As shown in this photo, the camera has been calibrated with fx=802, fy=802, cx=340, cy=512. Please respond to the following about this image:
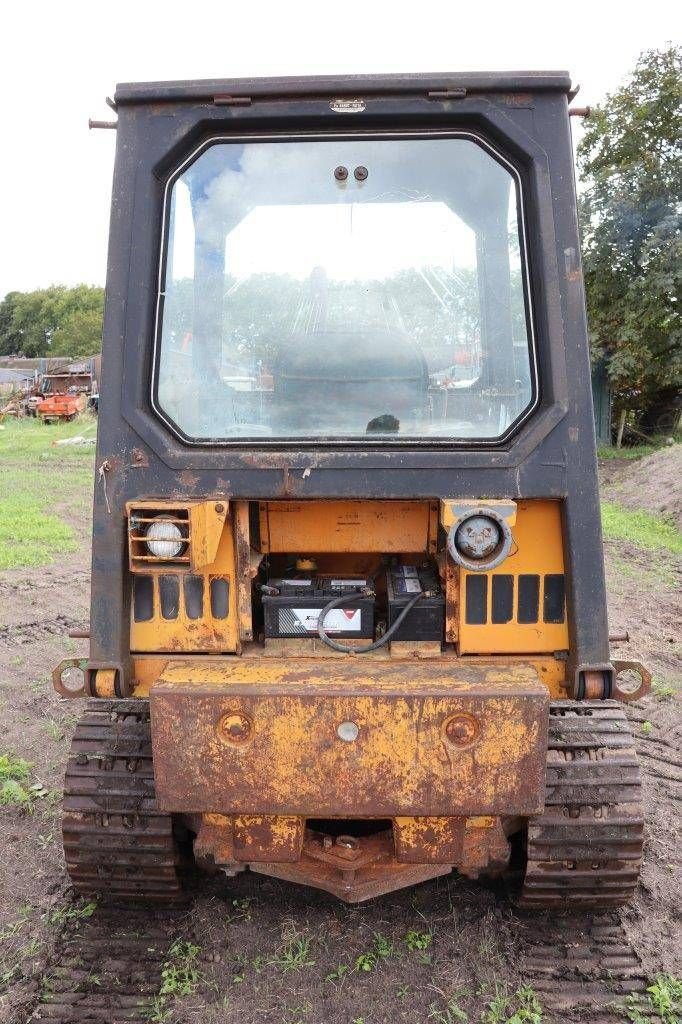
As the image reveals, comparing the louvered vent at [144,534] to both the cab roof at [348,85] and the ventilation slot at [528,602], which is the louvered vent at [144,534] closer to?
the ventilation slot at [528,602]

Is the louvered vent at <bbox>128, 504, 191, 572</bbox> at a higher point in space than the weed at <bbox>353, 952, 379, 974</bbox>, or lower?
higher

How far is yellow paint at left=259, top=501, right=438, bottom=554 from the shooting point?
2.58 meters

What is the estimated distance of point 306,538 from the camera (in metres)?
2.61

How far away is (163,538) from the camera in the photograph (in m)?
2.28

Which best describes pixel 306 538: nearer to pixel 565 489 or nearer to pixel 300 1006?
pixel 565 489

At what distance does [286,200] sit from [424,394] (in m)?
0.74

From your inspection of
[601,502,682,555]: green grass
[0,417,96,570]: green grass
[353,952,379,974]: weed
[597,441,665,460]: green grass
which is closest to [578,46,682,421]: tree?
[597,441,665,460]: green grass

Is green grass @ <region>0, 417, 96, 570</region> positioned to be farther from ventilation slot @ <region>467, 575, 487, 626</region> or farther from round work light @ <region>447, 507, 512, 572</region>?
round work light @ <region>447, 507, 512, 572</region>

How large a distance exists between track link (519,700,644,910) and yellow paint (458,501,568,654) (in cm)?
20

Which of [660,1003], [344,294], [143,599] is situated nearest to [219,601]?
[143,599]

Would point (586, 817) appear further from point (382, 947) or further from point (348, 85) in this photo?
point (348, 85)

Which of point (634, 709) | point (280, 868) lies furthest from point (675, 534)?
point (280, 868)

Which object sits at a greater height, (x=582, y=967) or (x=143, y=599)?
(x=143, y=599)

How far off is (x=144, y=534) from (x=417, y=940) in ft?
5.10
